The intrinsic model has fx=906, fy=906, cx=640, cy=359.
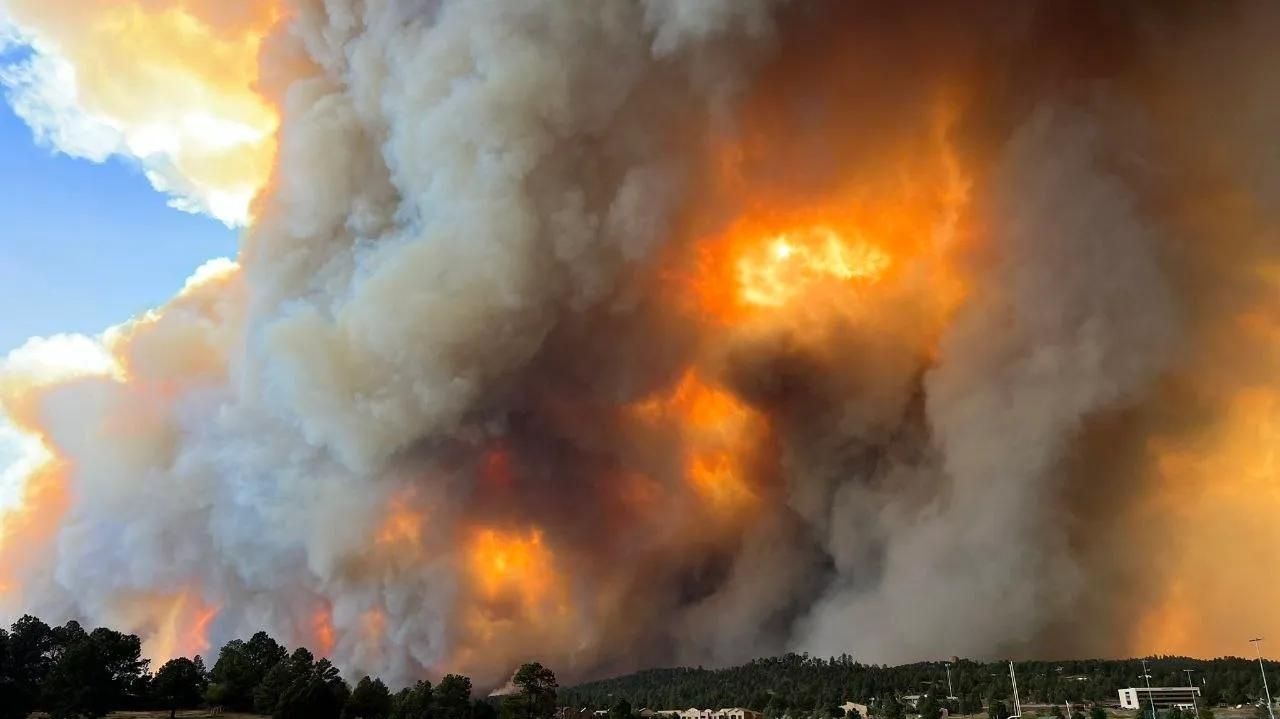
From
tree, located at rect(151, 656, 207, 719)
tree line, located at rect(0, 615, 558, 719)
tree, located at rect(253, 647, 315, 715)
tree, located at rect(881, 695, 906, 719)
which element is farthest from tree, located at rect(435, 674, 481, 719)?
tree, located at rect(881, 695, 906, 719)

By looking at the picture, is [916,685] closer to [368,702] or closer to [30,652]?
[368,702]

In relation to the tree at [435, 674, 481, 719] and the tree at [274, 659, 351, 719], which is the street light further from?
the tree at [274, 659, 351, 719]

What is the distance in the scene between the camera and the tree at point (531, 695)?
5841 centimetres

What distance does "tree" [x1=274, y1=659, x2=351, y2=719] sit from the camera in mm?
47250

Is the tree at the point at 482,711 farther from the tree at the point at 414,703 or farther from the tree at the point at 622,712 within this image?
the tree at the point at 622,712

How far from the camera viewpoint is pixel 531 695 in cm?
5925

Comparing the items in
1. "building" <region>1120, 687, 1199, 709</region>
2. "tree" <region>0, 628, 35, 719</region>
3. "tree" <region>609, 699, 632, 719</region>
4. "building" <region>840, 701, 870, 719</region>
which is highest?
"building" <region>1120, 687, 1199, 709</region>

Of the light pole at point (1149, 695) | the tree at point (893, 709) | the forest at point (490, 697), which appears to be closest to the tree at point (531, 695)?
the forest at point (490, 697)

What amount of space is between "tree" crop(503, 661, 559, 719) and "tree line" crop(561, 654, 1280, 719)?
19.8 m

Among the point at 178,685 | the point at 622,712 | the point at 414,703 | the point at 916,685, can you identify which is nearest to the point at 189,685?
the point at 178,685

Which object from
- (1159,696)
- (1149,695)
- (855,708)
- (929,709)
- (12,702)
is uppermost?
(1159,696)

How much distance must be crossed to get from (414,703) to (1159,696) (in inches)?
2266

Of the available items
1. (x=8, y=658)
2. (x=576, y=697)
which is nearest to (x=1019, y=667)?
(x=576, y=697)

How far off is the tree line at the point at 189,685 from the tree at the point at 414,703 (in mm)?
59
